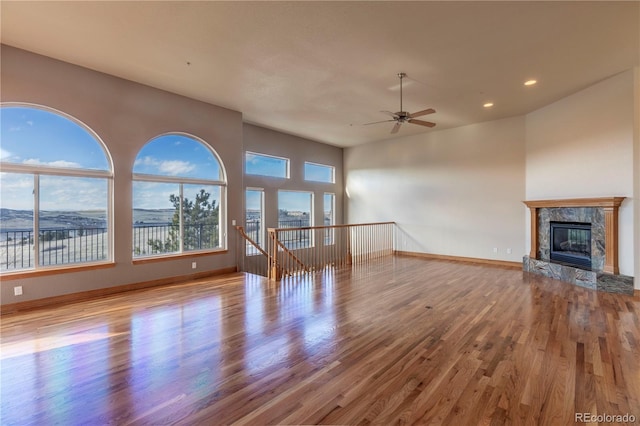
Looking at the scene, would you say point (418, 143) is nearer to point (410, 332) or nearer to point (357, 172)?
point (357, 172)

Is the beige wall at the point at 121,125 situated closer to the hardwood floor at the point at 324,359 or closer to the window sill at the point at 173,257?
the window sill at the point at 173,257

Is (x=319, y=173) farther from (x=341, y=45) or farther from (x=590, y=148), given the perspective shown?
(x=590, y=148)

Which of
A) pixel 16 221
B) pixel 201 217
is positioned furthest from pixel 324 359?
pixel 16 221

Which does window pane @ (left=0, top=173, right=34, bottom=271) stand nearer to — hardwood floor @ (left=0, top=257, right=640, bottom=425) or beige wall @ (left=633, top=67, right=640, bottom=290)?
hardwood floor @ (left=0, top=257, right=640, bottom=425)

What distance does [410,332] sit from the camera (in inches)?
129

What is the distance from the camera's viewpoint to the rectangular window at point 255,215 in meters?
7.78

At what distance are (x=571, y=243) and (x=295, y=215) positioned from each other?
6.76m

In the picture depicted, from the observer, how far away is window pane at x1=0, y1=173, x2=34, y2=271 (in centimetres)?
402

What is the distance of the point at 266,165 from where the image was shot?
26.9 feet

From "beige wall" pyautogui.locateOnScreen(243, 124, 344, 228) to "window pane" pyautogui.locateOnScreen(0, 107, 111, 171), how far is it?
11.4 feet

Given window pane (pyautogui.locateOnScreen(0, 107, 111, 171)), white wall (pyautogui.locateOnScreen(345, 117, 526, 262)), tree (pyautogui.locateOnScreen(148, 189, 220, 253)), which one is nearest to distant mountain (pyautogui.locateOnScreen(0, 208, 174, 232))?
tree (pyautogui.locateOnScreen(148, 189, 220, 253))

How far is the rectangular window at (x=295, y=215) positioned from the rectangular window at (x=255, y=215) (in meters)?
0.60

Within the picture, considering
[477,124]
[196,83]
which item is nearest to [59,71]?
[196,83]

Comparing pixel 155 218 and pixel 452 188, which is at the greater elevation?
pixel 452 188
